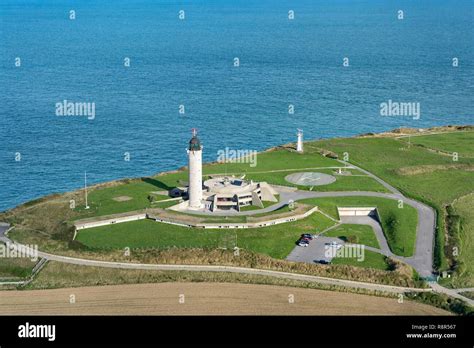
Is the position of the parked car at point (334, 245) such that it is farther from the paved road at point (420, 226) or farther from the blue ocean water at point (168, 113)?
the blue ocean water at point (168, 113)

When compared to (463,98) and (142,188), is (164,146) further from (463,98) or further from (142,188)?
(463,98)

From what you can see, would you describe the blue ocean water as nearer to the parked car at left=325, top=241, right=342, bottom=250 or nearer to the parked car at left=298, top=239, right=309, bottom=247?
the parked car at left=298, top=239, right=309, bottom=247

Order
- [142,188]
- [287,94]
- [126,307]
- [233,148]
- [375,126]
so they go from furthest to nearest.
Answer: [287,94]
[375,126]
[233,148]
[142,188]
[126,307]

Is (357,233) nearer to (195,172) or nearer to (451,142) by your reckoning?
(195,172)

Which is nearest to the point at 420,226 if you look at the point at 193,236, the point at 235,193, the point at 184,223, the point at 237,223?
the point at 237,223

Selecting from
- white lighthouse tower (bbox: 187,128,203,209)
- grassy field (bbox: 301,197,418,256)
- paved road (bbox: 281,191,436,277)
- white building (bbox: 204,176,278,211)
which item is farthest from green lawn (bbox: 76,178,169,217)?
grassy field (bbox: 301,197,418,256)

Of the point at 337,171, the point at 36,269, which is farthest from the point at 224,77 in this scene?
the point at 36,269

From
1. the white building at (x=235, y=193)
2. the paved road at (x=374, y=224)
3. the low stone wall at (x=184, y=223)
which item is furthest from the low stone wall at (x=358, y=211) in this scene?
the white building at (x=235, y=193)
